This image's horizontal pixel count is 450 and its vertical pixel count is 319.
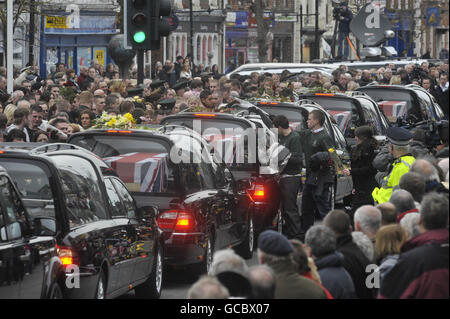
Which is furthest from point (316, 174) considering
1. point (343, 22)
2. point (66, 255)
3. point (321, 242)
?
point (343, 22)

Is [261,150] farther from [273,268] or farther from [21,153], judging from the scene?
[273,268]

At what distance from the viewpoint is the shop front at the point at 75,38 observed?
47.7 m

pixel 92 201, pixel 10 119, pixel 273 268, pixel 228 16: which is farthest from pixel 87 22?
pixel 273 268

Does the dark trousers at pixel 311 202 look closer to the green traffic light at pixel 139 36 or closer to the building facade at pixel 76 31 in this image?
the green traffic light at pixel 139 36

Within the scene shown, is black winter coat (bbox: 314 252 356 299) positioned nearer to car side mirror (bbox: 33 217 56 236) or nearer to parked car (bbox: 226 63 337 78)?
car side mirror (bbox: 33 217 56 236)

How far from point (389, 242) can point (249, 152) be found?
744 centimetres

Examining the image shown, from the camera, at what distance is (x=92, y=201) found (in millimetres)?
10570

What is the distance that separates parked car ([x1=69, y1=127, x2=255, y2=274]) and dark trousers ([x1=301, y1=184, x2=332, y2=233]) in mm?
2478

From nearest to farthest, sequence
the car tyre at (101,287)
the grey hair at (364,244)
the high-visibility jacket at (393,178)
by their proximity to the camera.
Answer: the grey hair at (364,244) < the car tyre at (101,287) < the high-visibility jacket at (393,178)

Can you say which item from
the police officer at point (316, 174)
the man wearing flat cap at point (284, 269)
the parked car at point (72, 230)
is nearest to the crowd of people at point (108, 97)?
the police officer at point (316, 174)

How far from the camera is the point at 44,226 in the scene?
9.28 meters

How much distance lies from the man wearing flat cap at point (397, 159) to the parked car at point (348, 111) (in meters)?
8.22

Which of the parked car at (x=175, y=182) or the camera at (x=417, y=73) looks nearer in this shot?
the parked car at (x=175, y=182)

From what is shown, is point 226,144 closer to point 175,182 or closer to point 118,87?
point 175,182
